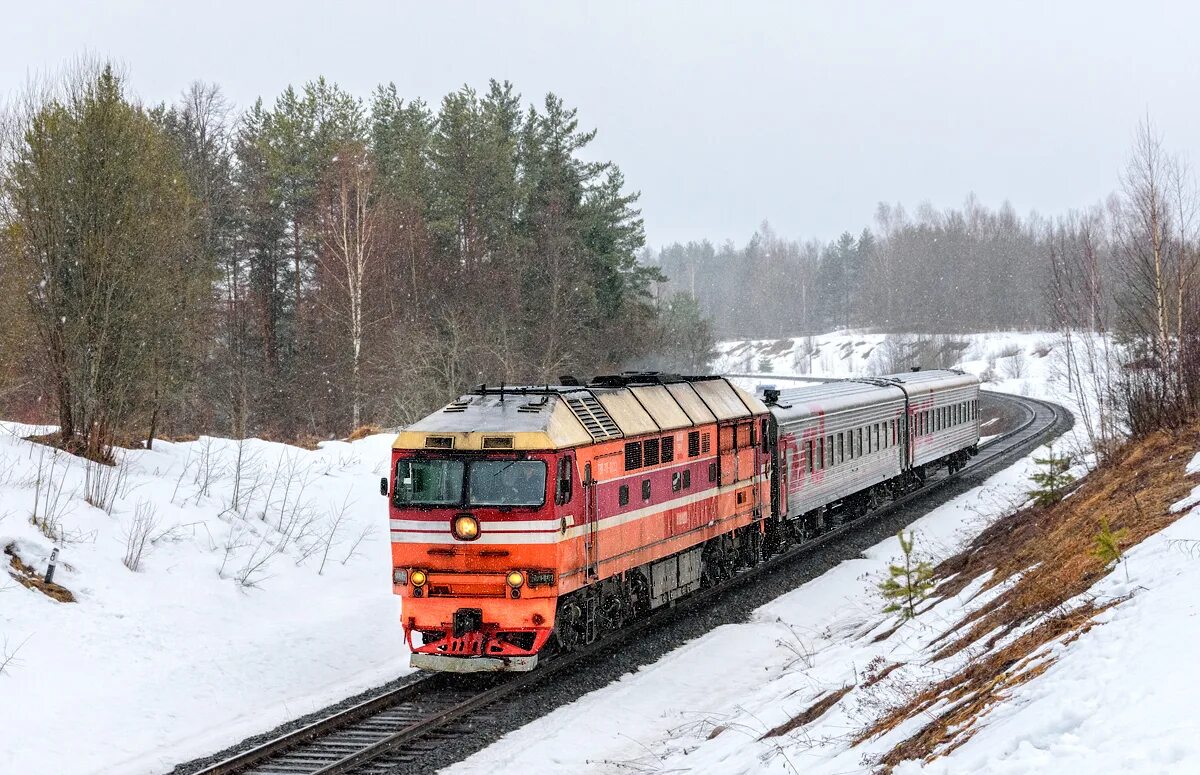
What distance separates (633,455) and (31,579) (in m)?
8.11

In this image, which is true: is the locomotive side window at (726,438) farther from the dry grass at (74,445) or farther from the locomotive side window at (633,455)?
the dry grass at (74,445)

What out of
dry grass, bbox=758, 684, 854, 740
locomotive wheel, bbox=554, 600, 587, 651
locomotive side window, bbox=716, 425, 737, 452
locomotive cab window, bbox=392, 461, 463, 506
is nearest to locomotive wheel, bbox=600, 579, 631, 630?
locomotive wheel, bbox=554, 600, 587, 651

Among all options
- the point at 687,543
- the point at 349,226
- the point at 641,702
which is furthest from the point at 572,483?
the point at 349,226

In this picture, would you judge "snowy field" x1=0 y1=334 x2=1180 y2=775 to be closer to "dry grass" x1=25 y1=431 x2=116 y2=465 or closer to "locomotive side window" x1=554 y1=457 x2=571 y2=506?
"dry grass" x1=25 y1=431 x2=116 y2=465

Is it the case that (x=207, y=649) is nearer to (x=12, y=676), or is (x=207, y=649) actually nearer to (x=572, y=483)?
(x=12, y=676)

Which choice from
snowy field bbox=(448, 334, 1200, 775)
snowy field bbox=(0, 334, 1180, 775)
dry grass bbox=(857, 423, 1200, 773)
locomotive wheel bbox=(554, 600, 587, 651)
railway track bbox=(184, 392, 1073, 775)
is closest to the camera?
snowy field bbox=(448, 334, 1200, 775)

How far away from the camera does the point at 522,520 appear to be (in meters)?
13.0

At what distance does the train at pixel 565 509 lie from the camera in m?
13.1

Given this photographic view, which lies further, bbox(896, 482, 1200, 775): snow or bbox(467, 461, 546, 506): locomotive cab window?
bbox(467, 461, 546, 506): locomotive cab window

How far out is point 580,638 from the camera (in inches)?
595

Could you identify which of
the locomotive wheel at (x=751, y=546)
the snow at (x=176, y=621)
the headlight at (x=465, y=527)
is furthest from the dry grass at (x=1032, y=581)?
the snow at (x=176, y=621)

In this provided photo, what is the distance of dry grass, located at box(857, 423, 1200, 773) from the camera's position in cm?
733

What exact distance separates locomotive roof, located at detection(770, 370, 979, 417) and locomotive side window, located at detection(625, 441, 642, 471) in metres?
6.67

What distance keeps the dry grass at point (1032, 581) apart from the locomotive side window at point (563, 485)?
4754mm
